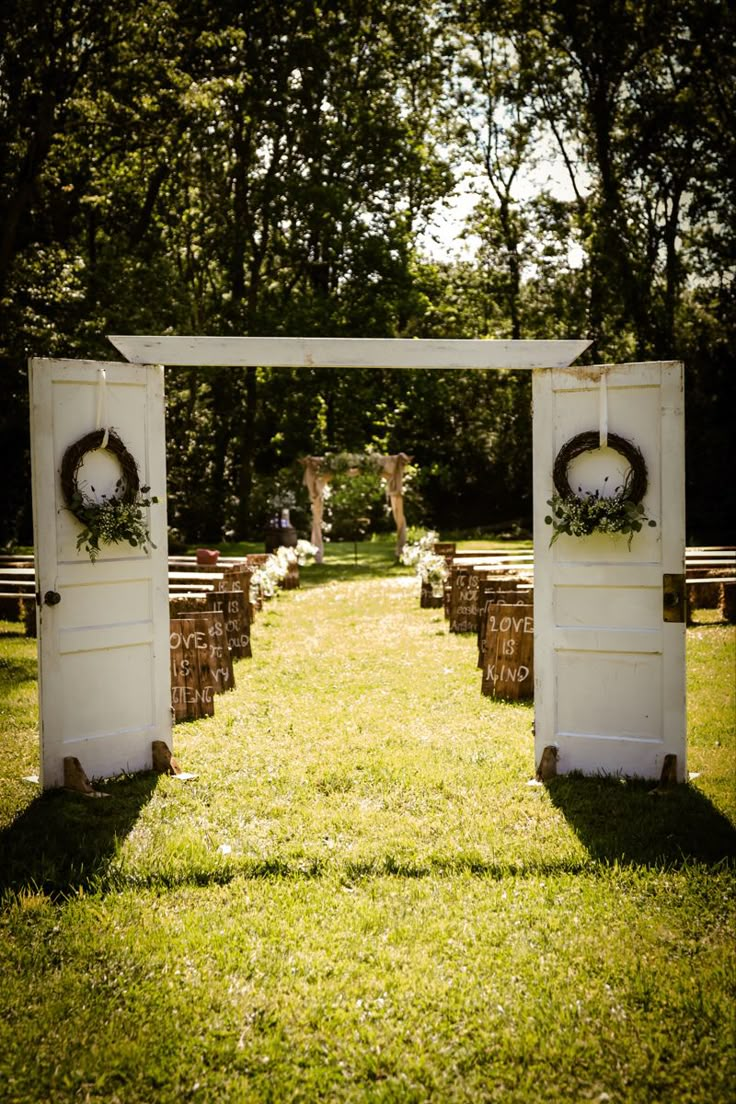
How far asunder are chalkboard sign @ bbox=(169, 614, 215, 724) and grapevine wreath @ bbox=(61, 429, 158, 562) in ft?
5.78

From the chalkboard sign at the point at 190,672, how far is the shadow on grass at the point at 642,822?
10.3 ft

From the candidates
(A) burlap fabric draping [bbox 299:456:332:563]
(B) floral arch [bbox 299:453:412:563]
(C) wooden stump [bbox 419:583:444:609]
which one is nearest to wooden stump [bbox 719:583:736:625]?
(C) wooden stump [bbox 419:583:444:609]

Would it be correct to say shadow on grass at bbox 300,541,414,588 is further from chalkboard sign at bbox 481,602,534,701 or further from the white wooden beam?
the white wooden beam

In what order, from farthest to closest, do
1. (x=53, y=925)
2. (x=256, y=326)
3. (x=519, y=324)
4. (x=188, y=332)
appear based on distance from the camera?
(x=519, y=324), (x=256, y=326), (x=188, y=332), (x=53, y=925)

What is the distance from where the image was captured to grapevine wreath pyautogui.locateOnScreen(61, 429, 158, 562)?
5602 mm

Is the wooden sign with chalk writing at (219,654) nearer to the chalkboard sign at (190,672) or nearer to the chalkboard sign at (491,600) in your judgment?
the chalkboard sign at (190,672)

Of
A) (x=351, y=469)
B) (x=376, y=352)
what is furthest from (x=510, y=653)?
(x=351, y=469)

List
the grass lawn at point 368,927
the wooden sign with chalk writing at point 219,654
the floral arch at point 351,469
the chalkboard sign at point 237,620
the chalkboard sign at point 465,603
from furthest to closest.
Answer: the floral arch at point 351,469 → the chalkboard sign at point 465,603 → the chalkboard sign at point 237,620 → the wooden sign with chalk writing at point 219,654 → the grass lawn at point 368,927

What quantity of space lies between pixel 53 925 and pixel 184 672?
362 centimetres

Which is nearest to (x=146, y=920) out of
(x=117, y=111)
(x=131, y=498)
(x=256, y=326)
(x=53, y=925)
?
(x=53, y=925)

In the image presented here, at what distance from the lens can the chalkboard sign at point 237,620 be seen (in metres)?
9.71

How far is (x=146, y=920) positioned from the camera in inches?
161

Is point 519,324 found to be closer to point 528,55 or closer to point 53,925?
point 528,55

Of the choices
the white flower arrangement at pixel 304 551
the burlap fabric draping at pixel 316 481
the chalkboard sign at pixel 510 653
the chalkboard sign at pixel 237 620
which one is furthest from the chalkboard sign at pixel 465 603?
the burlap fabric draping at pixel 316 481
